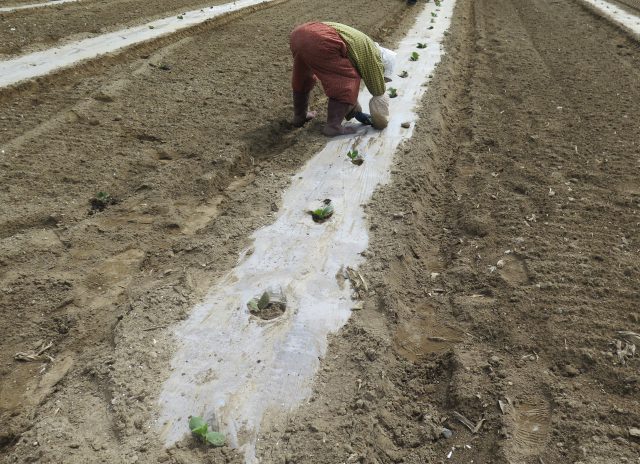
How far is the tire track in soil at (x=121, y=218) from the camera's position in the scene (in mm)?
2699

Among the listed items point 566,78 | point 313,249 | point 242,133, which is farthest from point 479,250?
point 566,78

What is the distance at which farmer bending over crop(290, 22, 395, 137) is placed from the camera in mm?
5254

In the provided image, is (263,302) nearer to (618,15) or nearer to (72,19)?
(72,19)

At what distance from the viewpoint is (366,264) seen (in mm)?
3787

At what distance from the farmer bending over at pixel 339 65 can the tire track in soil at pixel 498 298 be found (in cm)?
81

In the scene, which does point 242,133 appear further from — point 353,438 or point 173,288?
point 353,438

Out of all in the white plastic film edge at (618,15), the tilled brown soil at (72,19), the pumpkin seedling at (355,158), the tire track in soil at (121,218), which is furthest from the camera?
the white plastic film edge at (618,15)

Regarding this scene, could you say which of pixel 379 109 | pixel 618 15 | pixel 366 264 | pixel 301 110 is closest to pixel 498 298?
pixel 366 264

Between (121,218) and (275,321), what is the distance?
197 centimetres

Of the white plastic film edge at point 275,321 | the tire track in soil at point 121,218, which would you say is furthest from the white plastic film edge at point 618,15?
the white plastic film edge at point 275,321

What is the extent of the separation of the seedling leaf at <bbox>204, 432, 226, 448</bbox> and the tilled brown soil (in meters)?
8.06

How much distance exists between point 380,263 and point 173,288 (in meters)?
1.58

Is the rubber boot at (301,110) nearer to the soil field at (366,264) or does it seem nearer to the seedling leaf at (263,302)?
the soil field at (366,264)

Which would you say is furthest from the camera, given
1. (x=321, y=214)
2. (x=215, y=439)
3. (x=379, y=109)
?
(x=379, y=109)
